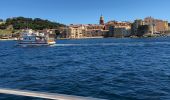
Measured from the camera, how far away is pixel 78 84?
1373cm

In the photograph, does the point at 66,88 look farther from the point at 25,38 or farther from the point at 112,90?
the point at 25,38

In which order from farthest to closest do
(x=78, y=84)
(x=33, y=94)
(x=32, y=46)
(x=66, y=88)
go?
(x=32, y=46) → (x=78, y=84) → (x=66, y=88) → (x=33, y=94)

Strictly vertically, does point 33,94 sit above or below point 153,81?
above

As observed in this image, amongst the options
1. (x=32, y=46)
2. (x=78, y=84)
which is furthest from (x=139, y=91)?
(x=32, y=46)

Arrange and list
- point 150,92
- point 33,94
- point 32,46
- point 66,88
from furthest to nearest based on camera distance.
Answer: point 32,46, point 66,88, point 150,92, point 33,94

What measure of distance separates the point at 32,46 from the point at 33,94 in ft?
233

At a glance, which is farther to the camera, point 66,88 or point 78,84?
point 78,84

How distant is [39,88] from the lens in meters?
12.9

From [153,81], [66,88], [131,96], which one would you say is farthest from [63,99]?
[153,81]

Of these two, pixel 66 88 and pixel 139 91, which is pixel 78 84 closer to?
pixel 66 88

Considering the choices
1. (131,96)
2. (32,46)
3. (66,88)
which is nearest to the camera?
(131,96)

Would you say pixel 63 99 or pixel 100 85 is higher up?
pixel 63 99

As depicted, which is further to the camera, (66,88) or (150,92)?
(66,88)

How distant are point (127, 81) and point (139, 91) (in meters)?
2.74
